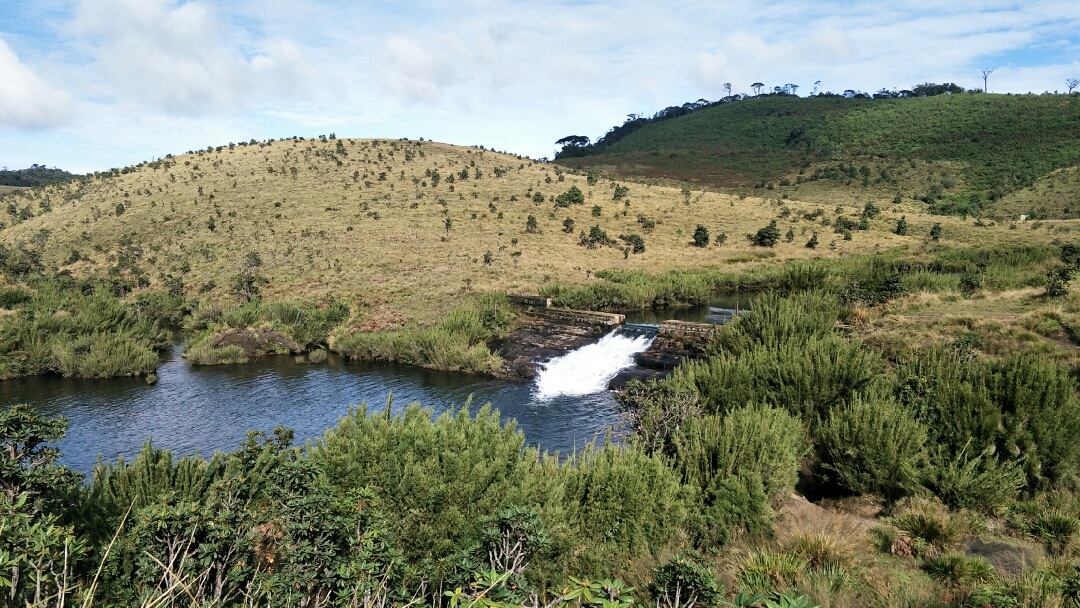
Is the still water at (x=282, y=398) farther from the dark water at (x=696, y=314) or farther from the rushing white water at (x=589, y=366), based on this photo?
the dark water at (x=696, y=314)

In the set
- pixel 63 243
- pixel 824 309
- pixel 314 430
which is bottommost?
pixel 314 430

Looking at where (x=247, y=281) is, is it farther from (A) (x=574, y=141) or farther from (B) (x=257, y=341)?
(A) (x=574, y=141)

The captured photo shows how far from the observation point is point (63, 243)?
57000 mm

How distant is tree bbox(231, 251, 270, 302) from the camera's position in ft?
140

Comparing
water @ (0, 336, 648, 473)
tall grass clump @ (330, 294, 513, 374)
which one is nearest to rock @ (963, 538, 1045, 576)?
water @ (0, 336, 648, 473)

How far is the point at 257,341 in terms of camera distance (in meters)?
34.1

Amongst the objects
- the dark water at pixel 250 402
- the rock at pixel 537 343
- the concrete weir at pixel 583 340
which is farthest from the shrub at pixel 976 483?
the rock at pixel 537 343

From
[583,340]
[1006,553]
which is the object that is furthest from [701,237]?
[1006,553]

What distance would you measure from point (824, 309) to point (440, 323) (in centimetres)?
2042

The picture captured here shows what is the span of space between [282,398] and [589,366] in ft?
47.3

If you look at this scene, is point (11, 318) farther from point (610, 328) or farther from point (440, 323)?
point (610, 328)

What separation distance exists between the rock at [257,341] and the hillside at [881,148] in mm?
78692

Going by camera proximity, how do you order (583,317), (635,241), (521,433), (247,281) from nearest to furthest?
1. (521,433)
2. (583,317)
3. (247,281)
4. (635,241)

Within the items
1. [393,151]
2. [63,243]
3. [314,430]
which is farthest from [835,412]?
[393,151]
